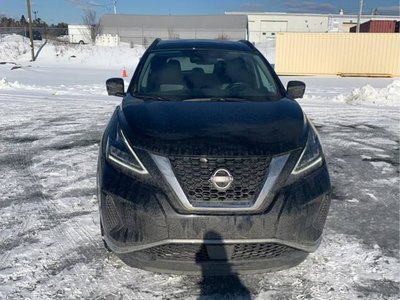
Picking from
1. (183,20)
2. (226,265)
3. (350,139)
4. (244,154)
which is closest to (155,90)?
(244,154)

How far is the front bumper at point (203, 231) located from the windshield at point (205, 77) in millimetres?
1360

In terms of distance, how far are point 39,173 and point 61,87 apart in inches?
414

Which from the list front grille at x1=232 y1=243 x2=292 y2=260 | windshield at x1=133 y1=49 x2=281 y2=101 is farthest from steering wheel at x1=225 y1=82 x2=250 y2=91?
front grille at x1=232 y1=243 x2=292 y2=260

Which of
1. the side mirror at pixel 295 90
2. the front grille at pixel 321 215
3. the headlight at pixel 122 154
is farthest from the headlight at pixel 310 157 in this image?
the side mirror at pixel 295 90

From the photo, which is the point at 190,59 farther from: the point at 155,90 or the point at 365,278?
the point at 365,278

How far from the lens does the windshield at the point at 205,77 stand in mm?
4004

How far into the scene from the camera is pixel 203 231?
2578mm

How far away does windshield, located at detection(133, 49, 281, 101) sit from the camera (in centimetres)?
400

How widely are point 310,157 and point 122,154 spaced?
1.38 metres

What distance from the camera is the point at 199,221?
2578 millimetres

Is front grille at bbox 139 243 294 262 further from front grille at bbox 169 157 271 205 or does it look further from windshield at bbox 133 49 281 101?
windshield at bbox 133 49 281 101

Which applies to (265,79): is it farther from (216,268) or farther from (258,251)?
(216,268)

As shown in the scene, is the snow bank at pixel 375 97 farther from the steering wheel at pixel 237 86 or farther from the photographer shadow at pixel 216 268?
the photographer shadow at pixel 216 268

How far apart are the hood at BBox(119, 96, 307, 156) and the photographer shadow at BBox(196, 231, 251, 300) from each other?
0.59 m
